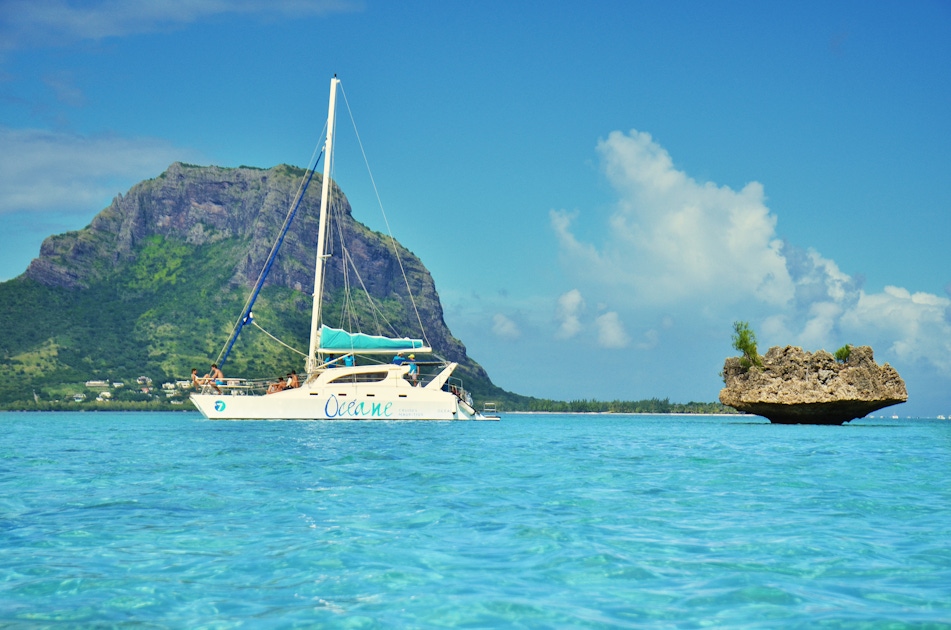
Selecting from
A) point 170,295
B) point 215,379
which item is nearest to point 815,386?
point 215,379

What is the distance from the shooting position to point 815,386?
176 feet

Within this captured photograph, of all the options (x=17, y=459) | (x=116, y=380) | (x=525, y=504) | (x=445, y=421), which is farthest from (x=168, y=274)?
(x=525, y=504)

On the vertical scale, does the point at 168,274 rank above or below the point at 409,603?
above

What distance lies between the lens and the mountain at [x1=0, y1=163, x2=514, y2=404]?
134500 mm

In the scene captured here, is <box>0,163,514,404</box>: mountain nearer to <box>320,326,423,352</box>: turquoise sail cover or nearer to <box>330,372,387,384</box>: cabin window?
<box>320,326,423,352</box>: turquoise sail cover

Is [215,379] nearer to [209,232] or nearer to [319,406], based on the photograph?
[319,406]

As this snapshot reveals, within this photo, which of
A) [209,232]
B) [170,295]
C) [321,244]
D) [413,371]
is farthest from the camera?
[209,232]

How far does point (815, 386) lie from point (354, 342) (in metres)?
29.5

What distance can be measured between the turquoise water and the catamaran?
26100 mm

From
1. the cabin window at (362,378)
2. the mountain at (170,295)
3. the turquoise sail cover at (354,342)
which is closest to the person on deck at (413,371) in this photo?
the turquoise sail cover at (354,342)

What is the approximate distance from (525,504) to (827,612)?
6164 mm

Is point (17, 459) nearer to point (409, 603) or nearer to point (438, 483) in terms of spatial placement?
point (438, 483)

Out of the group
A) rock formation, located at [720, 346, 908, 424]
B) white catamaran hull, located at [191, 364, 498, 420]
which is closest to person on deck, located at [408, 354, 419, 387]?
white catamaran hull, located at [191, 364, 498, 420]

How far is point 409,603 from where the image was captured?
6.65 metres
